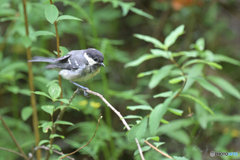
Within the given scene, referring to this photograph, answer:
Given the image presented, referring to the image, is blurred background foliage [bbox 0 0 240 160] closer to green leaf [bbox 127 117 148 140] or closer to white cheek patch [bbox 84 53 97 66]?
white cheek patch [bbox 84 53 97 66]

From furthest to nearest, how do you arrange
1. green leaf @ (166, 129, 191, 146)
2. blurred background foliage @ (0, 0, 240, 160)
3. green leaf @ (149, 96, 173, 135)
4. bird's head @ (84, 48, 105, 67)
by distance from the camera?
1. blurred background foliage @ (0, 0, 240, 160)
2. green leaf @ (166, 129, 191, 146)
3. bird's head @ (84, 48, 105, 67)
4. green leaf @ (149, 96, 173, 135)

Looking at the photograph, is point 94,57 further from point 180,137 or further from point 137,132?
point 180,137

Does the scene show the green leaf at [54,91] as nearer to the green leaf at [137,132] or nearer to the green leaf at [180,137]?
the green leaf at [137,132]

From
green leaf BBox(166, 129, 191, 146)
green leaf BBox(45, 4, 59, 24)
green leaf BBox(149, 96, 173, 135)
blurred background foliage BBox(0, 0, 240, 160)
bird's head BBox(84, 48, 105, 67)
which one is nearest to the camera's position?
green leaf BBox(45, 4, 59, 24)

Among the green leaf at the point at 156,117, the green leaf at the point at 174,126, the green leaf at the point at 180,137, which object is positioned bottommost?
the green leaf at the point at 180,137

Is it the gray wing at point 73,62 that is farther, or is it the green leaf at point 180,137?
the green leaf at point 180,137

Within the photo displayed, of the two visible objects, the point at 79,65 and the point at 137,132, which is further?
the point at 79,65

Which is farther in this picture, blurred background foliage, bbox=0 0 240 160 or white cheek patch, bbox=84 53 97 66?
blurred background foliage, bbox=0 0 240 160

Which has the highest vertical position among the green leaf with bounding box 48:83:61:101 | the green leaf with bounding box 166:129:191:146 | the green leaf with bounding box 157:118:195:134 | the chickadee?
the green leaf with bounding box 48:83:61:101

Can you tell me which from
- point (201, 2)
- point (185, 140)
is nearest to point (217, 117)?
point (185, 140)

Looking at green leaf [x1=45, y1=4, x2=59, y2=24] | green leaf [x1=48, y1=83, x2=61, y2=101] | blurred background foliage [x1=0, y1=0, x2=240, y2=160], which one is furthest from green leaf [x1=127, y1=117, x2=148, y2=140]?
blurred background foliage [x1=0, y1=0, x2=240, y2=160]

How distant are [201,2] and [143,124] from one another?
11.1ft

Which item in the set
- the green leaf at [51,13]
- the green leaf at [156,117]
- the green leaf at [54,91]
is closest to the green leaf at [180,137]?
the green leaf at [156,117]

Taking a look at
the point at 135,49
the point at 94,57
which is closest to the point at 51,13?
the point at 94,57
